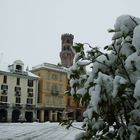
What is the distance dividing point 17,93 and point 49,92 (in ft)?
27.0

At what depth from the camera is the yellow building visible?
65312mm

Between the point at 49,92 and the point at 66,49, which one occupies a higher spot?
the point at 66,49

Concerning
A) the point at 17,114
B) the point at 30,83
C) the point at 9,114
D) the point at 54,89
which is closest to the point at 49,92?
the point at 54,89

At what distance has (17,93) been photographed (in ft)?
200

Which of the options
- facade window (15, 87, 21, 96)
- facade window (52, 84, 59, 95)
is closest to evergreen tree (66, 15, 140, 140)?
facade window (15, 87, 21, 96)

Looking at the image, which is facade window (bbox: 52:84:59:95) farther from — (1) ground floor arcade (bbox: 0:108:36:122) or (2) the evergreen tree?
(2) the evergreen tree

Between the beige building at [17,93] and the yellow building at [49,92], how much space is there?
7.71 feet

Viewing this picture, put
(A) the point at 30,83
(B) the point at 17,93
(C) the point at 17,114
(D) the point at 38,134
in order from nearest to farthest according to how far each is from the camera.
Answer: (D) the point at 38,134, (C) the point at 17,114, (B) the point at 17,93, (A) the point at 30,83

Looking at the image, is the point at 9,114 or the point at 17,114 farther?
the point at 17,114

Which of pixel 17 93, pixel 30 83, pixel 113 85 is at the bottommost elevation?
pixel 113 85

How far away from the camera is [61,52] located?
83.8 m

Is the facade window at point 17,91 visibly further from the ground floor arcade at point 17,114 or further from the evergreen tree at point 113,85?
the evergreen tree at point 113,85

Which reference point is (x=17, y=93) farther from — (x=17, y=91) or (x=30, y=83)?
(x=30, y=83)

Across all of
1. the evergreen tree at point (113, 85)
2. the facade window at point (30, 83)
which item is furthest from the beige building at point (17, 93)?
the evergreen tree at point (113, 85)
